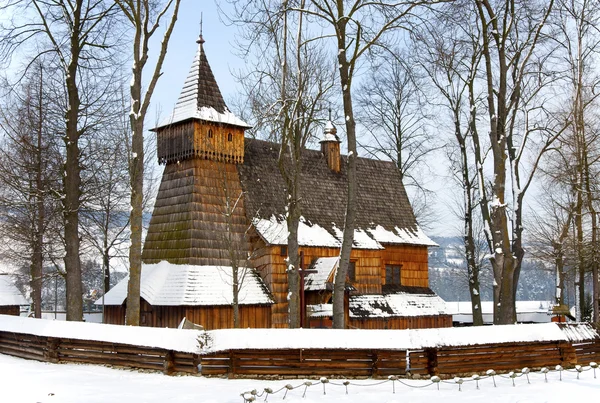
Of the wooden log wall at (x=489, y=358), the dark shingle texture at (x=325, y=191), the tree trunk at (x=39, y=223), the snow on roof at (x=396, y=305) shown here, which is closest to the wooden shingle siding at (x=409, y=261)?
the snow on roof at (x=396, y=305)

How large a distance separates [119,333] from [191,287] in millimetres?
9137

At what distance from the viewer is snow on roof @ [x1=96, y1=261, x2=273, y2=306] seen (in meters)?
27.0

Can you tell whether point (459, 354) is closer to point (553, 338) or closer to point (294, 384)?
point (553, 338)

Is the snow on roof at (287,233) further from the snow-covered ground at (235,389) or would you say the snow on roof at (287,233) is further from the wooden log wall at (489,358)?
the wooden log wall at (489,358)

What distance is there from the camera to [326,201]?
34281 mm

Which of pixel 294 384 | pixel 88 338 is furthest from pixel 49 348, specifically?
pixel 294 384

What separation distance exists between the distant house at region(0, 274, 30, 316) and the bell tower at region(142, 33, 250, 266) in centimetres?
1722

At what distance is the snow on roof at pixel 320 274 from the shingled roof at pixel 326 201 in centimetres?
107

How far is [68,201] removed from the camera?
21562mm

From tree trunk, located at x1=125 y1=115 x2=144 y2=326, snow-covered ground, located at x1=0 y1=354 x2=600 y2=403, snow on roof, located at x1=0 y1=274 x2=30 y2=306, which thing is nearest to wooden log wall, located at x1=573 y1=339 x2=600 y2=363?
snow-covered ground, located at x1=0 y1=354 x2=600 y2=403

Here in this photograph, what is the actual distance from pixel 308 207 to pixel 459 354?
17.2 m

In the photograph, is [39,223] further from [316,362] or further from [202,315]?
[316,362]

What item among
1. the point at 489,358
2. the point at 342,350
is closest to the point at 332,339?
the point at 342,350

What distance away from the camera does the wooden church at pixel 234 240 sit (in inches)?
1098
